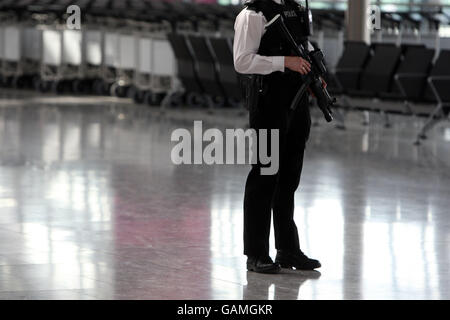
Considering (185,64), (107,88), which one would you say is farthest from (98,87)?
(185,64)

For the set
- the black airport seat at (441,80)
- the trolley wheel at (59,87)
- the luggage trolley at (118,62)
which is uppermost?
the black airport seat at (441,80)

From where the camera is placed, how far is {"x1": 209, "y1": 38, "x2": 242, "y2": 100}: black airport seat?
14266 mm

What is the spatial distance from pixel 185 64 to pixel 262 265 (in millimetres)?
9740

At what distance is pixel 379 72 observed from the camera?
12.9 meters

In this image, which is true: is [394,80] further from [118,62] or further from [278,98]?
[278,98]

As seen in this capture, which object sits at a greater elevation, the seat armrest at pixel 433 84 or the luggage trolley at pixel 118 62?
the seat armrest at pixel 433 84

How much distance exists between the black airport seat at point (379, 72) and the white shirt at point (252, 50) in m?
7.36

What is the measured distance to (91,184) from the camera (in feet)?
29.1

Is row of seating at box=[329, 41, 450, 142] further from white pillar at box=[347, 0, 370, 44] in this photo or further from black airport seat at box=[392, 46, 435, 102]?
white pillar at box=[347, 0, 370, 44]

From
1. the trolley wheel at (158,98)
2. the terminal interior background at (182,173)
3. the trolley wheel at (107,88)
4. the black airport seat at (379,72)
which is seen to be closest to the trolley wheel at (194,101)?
the terminal interior background at (182,173)

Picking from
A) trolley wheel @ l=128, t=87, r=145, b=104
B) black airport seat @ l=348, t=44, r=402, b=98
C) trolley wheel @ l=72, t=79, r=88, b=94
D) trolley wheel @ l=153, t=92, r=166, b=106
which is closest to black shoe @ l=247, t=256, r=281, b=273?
black airport seat @ l=348, t=44, r=402, b=98

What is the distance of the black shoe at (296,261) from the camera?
577 cm

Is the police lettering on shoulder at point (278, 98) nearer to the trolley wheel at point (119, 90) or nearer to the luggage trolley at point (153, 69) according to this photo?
the luggage trolley at point (153, 69)
